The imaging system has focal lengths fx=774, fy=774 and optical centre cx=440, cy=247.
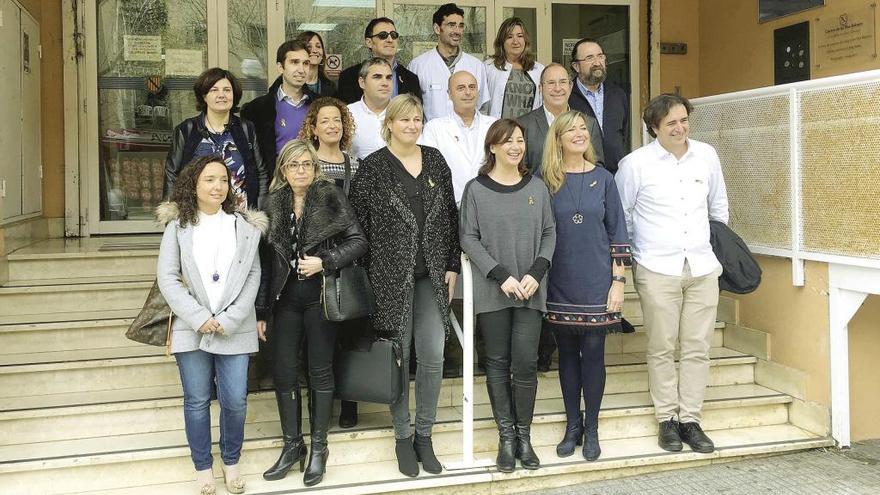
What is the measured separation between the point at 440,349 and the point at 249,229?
1011 millimetres

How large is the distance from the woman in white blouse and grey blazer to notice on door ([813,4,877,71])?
388 cm

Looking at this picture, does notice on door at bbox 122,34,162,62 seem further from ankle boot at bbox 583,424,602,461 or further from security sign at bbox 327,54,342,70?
ankle boot at bbox 583,424,602,461

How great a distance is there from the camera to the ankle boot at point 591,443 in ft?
12.4

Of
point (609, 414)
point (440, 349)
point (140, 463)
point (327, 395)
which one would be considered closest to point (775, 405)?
point (609, 414)

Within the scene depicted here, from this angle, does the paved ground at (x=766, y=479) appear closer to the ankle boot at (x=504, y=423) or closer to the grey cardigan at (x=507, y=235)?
the ankle boot at (x=504, y=423)

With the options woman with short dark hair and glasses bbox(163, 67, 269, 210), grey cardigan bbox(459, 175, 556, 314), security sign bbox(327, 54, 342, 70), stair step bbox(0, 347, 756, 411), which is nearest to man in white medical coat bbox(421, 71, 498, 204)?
grey cardigan bbox(459, 175, 556, 314)

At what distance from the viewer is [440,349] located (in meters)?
3.55

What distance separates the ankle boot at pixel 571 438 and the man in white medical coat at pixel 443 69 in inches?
76.6

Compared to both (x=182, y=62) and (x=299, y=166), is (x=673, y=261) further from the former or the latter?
(x=182, y=62)

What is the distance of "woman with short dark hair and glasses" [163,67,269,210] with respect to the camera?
3703 mm

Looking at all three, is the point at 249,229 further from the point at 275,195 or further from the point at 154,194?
the point at 154,194

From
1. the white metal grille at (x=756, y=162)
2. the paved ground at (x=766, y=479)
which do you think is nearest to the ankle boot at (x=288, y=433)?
the paved ground at (x=766, y=479)

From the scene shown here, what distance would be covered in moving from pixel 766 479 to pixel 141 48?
546 centimetres

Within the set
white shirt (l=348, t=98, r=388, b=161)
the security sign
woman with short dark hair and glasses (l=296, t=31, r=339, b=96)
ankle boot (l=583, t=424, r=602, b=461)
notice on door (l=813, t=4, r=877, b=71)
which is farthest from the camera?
the security sign
